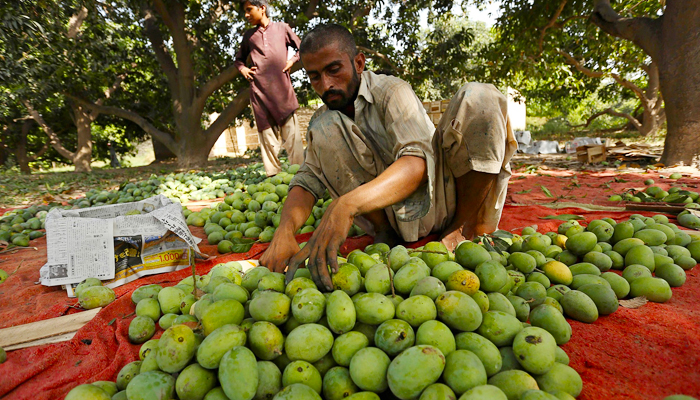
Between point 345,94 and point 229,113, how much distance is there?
25.7ft

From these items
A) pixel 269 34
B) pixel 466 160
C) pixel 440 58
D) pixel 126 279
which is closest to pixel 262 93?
pixel 269 34

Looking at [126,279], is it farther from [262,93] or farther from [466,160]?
[262,93]

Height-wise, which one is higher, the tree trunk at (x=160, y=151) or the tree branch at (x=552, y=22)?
the tree branch at (x=552, y=22)

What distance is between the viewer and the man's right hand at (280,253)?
1.73 metres

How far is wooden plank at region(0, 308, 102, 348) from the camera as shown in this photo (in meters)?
1.53

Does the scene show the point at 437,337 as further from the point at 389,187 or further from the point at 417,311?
the point at 389,187

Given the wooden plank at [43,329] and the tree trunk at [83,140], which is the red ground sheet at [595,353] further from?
the tree trunk at [83,140]

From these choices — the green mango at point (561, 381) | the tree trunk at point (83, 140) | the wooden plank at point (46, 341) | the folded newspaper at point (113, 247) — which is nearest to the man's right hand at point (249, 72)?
the folded newspaper at point (113, 247)

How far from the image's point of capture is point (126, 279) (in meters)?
2.19

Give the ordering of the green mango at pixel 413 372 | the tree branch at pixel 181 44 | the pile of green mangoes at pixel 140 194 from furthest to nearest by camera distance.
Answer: the tree branch at pixel 181 44 → the pile of green mangoes at pixel 140 194 → the green mango at pixel 413 372

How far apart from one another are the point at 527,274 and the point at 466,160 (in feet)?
2.20

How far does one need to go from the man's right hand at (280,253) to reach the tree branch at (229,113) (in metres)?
7.54

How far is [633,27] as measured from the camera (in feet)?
20.1

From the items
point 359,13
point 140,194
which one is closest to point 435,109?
point 359,13
